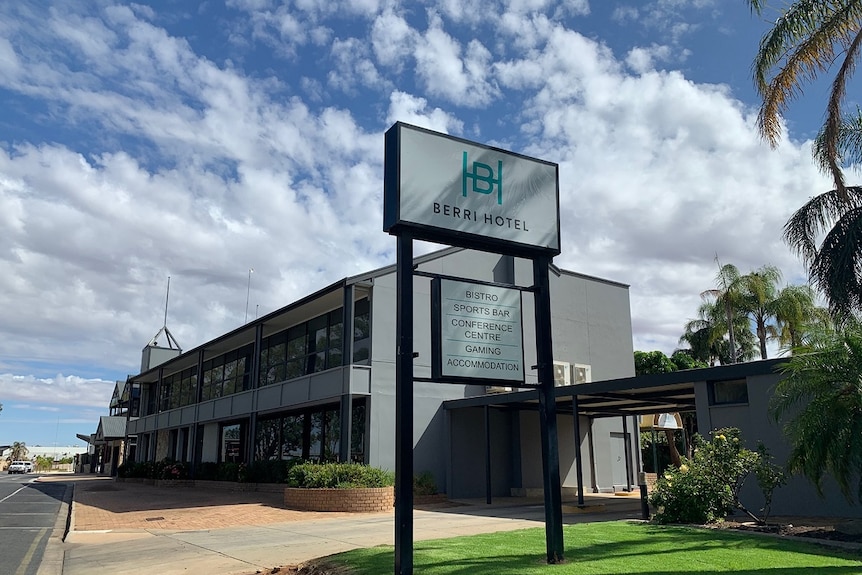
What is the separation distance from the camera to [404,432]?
8070 millimetres

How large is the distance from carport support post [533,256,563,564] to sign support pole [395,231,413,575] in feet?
5.55

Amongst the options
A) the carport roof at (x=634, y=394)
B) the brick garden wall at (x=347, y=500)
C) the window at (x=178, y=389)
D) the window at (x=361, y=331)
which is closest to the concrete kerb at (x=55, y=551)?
the brick garden wall at (x=347, y=500)

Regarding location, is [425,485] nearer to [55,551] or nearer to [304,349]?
[304,349]

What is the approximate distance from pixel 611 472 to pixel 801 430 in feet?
58.2

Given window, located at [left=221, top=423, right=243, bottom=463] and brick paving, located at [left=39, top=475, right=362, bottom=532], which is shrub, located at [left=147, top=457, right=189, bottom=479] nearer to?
window, located at [left=221, top=423, right=243, bottom=463]

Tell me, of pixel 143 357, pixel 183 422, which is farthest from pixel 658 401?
pixel 143 357

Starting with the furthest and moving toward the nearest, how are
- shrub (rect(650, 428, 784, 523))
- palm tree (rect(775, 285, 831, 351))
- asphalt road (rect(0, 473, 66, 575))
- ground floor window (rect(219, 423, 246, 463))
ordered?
palm tree (rect(775, 285, 831, 351)) → ground floor window (rect(219, 423, 246, 463)) → shrub (rect(650, 428, 784, 523)) → asphalt road (rect(0, 473, 66, 575))

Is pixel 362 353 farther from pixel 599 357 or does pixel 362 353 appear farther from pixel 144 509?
pixel 599 357

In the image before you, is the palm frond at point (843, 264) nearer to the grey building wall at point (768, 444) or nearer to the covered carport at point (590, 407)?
the covered carport at point (590, 407)

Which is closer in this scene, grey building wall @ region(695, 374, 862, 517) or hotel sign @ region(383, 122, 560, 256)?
hotel sign @ region(383, 122, 560, 256)

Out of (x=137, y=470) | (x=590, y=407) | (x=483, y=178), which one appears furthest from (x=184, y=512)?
(x=137, y=470)

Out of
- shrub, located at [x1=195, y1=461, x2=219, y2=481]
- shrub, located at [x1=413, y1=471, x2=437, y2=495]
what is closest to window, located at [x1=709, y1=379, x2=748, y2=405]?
shrub, located at [x1=413, y1=471, x2=437, y2=495]

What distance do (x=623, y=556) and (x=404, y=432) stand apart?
10.4ft

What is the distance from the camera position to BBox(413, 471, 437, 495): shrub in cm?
2188
